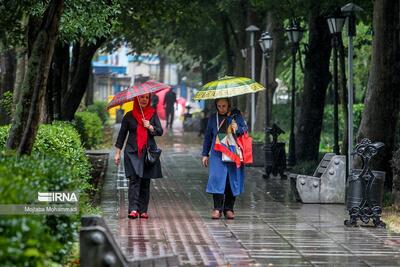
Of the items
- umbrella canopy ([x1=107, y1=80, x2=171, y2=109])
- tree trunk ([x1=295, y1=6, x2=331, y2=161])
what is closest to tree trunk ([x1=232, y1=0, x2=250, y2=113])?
tree trunk ([x1=295, y1=6, x2=331, y2=161])

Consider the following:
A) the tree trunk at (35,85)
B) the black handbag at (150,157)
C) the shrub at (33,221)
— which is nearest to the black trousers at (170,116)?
the black handbag at (150,157)

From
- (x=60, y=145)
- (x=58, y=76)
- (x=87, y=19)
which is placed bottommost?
(x=60, y=145)

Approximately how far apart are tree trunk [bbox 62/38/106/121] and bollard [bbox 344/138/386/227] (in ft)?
43.0

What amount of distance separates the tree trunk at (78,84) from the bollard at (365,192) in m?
13.1

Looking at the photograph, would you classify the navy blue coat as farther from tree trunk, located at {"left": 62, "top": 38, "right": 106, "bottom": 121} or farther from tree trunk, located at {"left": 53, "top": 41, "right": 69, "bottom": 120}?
tree trunk, located at {"left": 62, "top": 38, "right": 106, "bottom": 121}

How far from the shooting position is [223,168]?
46.7 ft

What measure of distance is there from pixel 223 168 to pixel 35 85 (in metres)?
3.41

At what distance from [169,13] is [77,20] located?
910 cm

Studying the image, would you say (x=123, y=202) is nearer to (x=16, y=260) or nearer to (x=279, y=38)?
(x=16, y=260)

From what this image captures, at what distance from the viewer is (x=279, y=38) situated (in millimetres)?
36062

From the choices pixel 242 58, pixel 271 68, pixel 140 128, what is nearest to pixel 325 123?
pixel 242 58

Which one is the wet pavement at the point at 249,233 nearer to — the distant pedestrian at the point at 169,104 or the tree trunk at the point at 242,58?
the tree trunk at the point at 242,58

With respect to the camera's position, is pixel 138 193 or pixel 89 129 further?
pixel 89 129

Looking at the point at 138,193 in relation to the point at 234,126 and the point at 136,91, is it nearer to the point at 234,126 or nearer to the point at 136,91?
the point at 136,91
